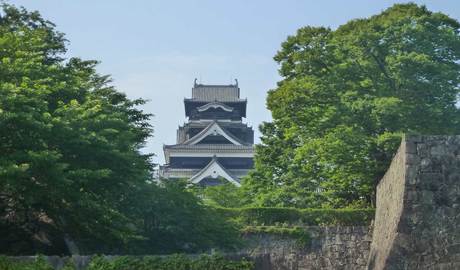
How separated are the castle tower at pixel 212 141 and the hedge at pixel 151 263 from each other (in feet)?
138

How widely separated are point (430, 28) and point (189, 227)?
50.7 feet

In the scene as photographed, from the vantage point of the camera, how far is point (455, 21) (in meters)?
34.2

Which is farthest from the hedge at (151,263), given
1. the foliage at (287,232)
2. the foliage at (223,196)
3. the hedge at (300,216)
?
the foliage at (223,196)

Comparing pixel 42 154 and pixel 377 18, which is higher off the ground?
pixel 377 18

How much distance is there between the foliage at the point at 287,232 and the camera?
90.0 ft

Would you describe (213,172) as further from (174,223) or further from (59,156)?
(59,156)

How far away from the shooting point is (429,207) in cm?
1884

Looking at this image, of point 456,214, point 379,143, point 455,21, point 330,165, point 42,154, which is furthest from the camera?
point 455,21

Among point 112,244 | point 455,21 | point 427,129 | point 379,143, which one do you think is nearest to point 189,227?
point 112,244

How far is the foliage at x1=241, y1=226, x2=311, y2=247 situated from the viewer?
27.4 meters

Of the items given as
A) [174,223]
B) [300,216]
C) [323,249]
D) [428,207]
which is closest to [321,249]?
[323,249]

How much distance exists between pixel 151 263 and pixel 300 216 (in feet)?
43.4

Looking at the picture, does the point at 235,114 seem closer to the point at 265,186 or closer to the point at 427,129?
the point at 265,186

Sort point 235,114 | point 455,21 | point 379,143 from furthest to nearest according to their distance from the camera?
point 235,114 → point 455,21 → point 379,143
